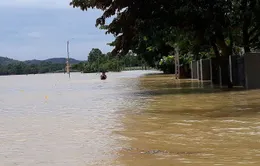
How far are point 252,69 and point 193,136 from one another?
13943mm

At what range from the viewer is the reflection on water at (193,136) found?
710 centimetres

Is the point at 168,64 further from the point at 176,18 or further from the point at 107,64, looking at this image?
the point at 107,64

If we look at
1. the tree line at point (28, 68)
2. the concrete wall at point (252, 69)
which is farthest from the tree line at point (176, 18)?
the tree line at point (28, 68)

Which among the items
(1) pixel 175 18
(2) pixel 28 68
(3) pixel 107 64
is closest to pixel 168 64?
(1) pixel 175 18

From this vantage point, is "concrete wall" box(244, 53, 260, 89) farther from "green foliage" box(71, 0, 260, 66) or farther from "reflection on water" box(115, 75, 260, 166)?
"reflection on water" box(115, 75, 260, 166)

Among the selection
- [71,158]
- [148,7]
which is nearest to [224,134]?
[71,158]

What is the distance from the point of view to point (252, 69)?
22.3 m

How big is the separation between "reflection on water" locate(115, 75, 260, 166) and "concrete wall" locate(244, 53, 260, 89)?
7.85 metres

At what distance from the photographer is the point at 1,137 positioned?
10.2 meters

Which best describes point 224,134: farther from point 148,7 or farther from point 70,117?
point 148,7

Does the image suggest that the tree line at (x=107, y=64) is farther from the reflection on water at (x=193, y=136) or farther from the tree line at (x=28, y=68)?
the reflection on water at (x=193, y=136)

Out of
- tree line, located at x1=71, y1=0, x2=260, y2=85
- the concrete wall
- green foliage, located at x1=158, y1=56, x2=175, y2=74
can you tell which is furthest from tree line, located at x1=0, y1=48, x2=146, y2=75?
the concrete wall

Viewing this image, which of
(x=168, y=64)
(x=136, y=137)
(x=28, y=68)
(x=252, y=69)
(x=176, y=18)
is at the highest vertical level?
(x=176, y=18)

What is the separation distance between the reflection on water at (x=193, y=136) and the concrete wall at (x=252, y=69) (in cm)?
785
